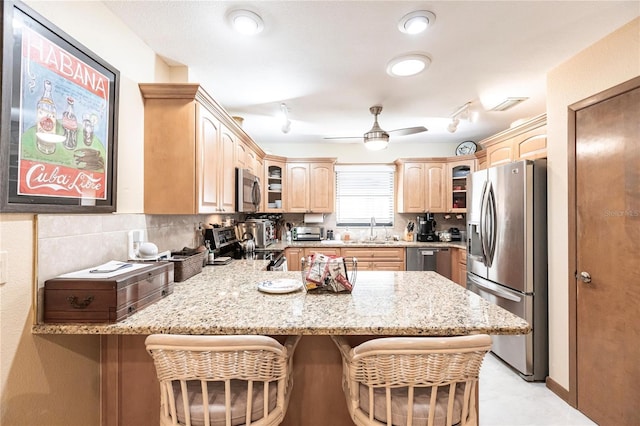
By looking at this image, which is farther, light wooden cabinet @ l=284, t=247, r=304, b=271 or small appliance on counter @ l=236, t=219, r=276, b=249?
light wooden cabinet @ l=284, t=247, r=304, b=271

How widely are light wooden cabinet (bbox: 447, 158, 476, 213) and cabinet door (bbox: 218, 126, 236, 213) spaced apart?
332cm

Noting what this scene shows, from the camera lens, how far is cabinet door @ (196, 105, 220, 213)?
2.07 m

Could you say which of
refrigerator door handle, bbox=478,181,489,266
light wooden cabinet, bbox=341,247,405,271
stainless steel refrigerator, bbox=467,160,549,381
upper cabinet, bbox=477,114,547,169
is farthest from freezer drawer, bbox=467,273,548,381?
light wooden cabinet, bbox=341,247,405,271

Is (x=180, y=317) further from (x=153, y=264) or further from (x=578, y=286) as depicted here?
(x=578, y=286)

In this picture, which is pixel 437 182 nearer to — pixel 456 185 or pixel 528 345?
pixel 456 185

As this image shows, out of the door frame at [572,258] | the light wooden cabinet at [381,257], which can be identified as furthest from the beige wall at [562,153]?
the light wooden cabinet at [381,257]

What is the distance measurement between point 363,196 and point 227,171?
9.14 ft

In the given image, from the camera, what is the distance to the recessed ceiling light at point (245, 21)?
166 centimetres

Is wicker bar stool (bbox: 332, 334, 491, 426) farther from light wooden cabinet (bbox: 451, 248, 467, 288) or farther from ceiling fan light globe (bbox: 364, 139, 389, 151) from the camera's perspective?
light wooden cabinet (bbox: 451, 248, 467, 288)

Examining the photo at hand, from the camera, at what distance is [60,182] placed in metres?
1.29

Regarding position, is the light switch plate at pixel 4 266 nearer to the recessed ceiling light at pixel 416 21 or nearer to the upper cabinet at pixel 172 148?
the upper cabinet at pixel 172 148

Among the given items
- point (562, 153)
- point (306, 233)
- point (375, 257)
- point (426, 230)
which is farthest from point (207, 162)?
point (426, 230)

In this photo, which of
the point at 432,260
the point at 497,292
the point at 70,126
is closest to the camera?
the point at 70,126

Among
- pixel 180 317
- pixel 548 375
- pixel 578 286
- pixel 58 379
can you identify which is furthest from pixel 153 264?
pixel 548 375
